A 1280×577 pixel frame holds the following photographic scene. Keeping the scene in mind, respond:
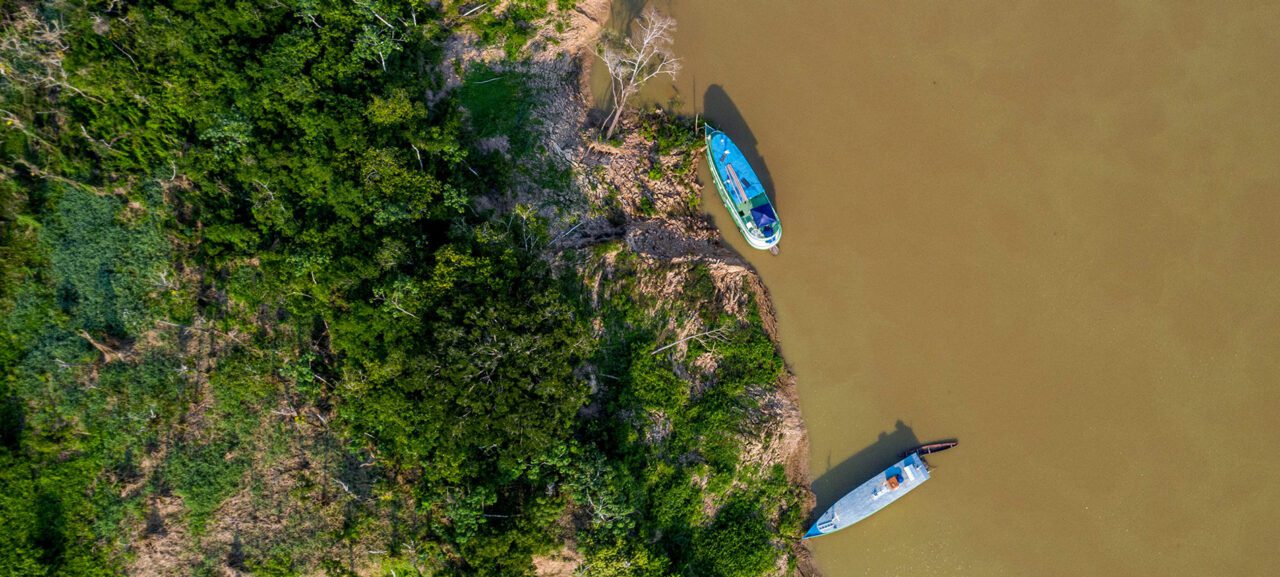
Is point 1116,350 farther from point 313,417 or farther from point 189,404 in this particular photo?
point 189,404

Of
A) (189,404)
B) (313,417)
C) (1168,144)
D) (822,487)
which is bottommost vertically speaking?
(189,404)

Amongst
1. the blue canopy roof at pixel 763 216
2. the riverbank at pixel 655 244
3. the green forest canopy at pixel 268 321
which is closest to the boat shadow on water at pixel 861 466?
the riverbank at pixel 655 244

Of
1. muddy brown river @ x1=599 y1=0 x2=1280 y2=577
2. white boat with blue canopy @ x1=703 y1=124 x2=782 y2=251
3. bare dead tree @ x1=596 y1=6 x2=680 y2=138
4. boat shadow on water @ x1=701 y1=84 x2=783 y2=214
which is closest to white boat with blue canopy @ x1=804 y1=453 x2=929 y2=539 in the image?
muddy brown river @ x1=599 y1=0 x2=1280 y2=577

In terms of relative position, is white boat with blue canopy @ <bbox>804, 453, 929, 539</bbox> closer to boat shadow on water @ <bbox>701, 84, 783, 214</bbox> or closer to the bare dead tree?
boat shadow on water @ <bbox>701, 84, 783, 214</bbox>

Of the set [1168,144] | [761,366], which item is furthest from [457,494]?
[1168,144]

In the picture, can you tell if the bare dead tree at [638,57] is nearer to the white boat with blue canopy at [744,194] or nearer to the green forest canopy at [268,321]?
the white boat with blue canopy at [744,194]
